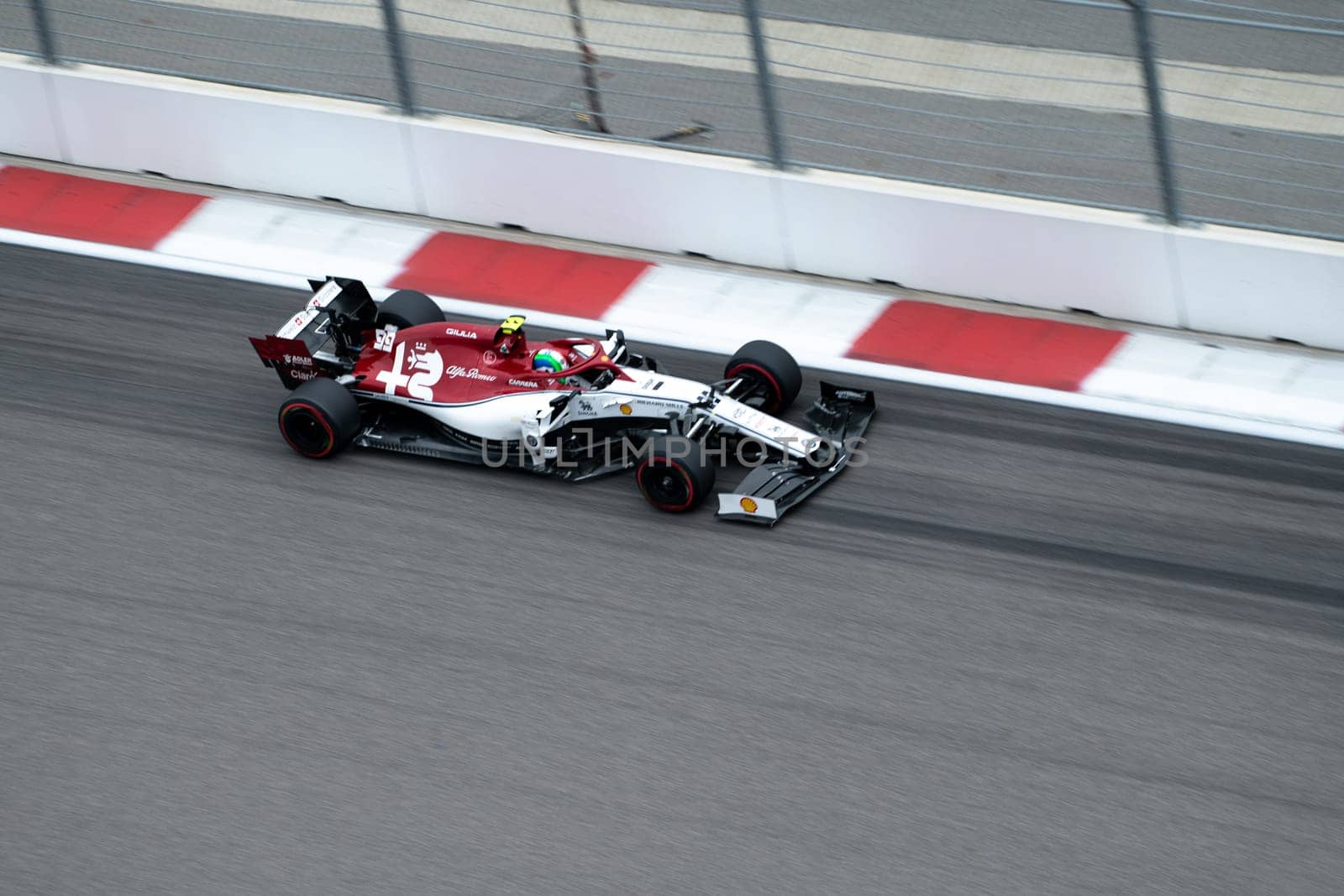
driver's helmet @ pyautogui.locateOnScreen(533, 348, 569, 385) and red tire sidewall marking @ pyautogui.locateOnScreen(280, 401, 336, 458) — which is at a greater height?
driver's helmet @ pyautogui.locateOnScreen(533, 348, 569, 385)

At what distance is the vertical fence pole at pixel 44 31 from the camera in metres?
10.7

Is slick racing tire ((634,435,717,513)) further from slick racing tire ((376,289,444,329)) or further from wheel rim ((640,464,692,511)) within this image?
slick racing tire ((376,289,444,329))

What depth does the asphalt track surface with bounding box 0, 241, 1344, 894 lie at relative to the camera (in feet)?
19.9

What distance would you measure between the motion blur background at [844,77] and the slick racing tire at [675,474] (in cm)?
263

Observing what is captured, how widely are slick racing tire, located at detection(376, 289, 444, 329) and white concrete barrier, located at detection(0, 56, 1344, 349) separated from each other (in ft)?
5.26

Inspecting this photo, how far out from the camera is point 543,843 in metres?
6.12

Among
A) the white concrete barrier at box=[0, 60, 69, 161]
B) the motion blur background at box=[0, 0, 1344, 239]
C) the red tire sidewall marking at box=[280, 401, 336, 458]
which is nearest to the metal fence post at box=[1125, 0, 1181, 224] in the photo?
the motion blur background at box=[0, 0, 1344, 239]

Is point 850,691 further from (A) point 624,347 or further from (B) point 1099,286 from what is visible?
(B) point 1099,286

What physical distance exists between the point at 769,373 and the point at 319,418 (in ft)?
7.87

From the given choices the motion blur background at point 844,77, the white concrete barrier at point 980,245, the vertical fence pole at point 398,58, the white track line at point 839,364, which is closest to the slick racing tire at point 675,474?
the white track line at point 839,364

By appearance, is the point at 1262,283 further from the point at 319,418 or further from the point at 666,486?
the point at 319,418

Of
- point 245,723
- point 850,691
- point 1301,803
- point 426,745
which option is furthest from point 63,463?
point 1301,803

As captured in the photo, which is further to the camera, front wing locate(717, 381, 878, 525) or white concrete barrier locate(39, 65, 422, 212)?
white concrete barrier locate(39, 65, 422, 212)

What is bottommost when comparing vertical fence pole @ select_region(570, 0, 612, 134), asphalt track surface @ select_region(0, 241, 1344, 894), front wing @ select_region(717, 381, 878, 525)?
asphalt track surface @ select_region(0, 241, 1344, 894)
